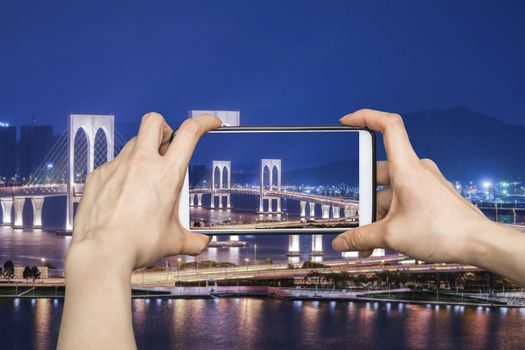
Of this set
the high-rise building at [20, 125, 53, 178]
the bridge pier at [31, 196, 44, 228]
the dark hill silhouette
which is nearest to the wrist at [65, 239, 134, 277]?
the bridge pier at [31, 196, 44, 228]

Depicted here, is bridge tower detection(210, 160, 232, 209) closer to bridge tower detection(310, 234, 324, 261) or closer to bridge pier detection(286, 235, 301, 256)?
bridge pier detection(286, 235, 301, 256)

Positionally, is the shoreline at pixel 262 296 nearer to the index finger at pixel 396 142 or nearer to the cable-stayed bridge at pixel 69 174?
the cable-stayed bridge at pixel 69 174

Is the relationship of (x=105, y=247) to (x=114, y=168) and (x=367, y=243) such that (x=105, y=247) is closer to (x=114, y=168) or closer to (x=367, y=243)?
(x=114, y=168)

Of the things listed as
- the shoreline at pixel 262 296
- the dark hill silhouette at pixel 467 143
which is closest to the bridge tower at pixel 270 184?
the shoreline at pixel 262 296

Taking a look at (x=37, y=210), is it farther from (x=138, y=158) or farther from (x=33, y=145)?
(x=138, y=158)

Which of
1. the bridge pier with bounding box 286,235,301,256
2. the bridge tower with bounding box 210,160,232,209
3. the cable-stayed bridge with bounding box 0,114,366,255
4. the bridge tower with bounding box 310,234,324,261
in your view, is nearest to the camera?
the bridge tower with bounding box 210,160,232,209

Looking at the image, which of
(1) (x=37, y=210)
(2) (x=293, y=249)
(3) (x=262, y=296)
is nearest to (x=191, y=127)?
(3) (x=262, y=296)

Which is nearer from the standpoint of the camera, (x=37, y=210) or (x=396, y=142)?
(x=396, y=142)
